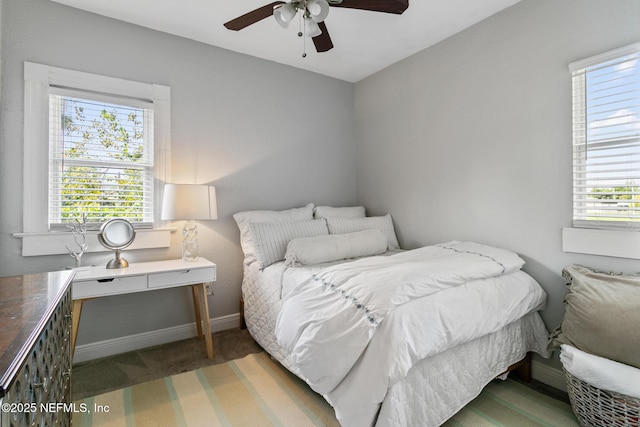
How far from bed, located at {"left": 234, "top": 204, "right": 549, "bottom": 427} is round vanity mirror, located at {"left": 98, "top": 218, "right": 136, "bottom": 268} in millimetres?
1029

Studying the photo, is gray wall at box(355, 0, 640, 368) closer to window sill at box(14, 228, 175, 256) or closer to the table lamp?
the table lamp

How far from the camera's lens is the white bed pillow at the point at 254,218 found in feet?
8.94

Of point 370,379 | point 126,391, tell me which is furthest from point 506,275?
point 126,391

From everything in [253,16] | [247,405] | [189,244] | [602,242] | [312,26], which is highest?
[253,16]

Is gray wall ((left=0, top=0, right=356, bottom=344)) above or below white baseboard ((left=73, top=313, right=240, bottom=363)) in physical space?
above

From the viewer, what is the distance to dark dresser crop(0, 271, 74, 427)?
0.68 m

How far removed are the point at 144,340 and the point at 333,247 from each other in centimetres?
→ 173

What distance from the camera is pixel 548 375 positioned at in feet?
6.93

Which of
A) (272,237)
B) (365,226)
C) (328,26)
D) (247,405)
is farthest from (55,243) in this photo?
(328,26)

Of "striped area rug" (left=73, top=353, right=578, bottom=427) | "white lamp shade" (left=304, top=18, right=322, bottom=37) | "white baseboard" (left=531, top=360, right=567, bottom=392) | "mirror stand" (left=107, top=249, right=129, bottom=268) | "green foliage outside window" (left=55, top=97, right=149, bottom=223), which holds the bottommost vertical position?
"striped area rug" (left=73, top=353, right=578, bottom=427)

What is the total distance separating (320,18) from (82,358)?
286 centimetres

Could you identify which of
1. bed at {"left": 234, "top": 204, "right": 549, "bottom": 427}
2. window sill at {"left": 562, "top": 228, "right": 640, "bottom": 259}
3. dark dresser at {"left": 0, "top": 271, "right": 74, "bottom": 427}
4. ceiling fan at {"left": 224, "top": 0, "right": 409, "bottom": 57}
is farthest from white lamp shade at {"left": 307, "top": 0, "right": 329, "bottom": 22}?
window sill at {"left": 562, "top": 228, "right": 640, "bottom": 259}

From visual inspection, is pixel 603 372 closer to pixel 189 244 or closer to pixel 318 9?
pixel 318 9

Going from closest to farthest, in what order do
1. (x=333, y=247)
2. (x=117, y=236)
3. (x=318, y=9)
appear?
(x=318, y=9)
(x=117, y=236)
(x=333, y=247)
